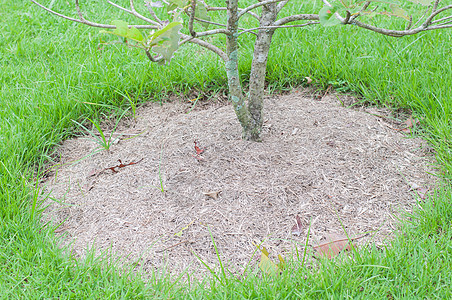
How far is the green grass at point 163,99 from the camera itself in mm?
1801

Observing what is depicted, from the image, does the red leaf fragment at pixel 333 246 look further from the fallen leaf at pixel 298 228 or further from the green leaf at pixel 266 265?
the green leaf at pixel 266 265

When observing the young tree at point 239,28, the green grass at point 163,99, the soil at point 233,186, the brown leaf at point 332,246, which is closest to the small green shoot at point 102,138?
the soil at point 233,186

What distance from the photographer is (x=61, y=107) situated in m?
3.03

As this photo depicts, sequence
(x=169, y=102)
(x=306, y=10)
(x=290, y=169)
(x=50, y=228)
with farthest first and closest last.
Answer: (x=306, y=10) < (x=169, y=102) < (x=290, y=169) < (x=50, y=228)

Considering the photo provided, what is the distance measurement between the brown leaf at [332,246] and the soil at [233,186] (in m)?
0.05

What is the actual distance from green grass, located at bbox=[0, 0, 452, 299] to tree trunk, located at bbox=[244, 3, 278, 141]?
876 mm

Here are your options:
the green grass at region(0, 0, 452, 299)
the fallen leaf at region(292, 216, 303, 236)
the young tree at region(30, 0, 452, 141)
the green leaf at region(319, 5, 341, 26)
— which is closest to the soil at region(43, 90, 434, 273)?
the fallen leaf at region(292, 216, 303, 236)

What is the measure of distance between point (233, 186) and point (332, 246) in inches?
25.9

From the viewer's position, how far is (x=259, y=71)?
2.46m

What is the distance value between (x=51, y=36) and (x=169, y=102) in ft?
6.06

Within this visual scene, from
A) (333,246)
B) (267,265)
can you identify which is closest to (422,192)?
(333,246)

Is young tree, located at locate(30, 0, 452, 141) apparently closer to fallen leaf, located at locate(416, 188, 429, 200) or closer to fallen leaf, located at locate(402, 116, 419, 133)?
fallen leaf, located at locate(402, 116, 419, 133)

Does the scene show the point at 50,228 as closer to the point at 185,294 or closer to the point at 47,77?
the point at 185,294

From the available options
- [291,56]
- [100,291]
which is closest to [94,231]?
[100,291]
